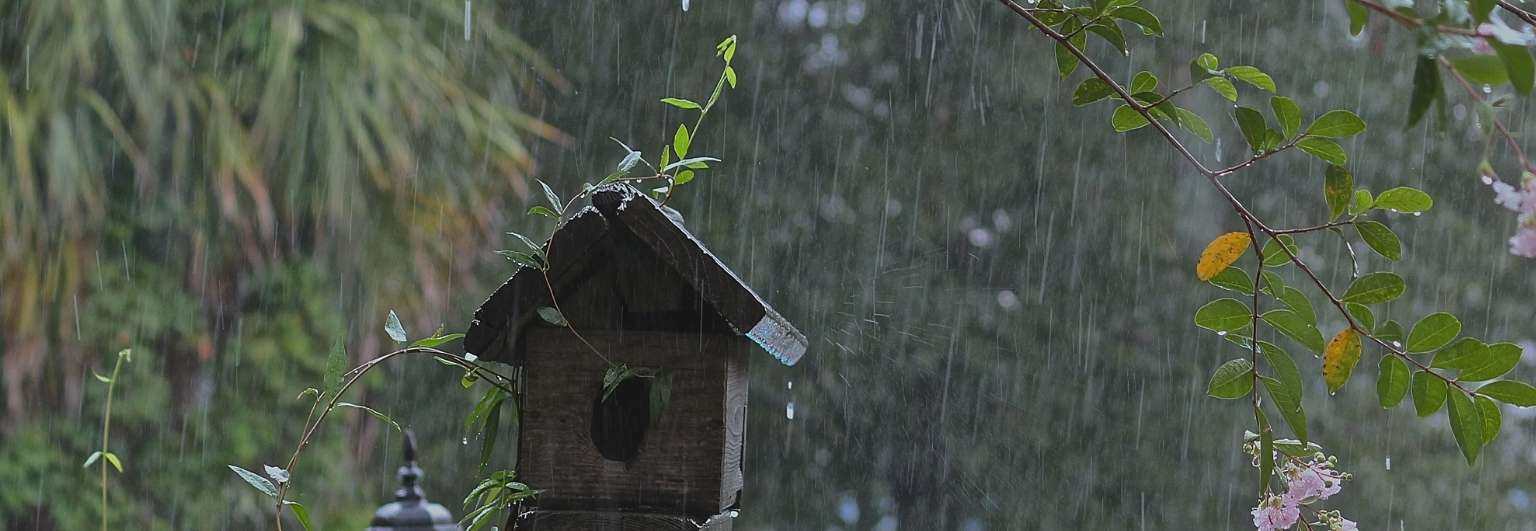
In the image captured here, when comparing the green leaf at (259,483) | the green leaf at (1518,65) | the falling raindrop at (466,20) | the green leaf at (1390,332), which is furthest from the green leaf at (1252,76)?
the falling raindrop at (466,20)

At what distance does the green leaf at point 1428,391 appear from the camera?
0.49 m

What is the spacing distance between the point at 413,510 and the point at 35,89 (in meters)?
1.43

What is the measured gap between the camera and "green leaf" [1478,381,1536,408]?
0.49m

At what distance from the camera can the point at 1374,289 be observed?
1.71 ft

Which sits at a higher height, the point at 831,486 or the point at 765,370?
the point at 765,370

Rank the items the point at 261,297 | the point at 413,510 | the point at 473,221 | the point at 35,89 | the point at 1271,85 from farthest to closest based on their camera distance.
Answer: the point at 473,221 < the point at 261,297 < the point at 35,89 < the point at 413,510 < the point at 1271,85

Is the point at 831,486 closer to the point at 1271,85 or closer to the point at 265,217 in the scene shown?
the point at 265,217

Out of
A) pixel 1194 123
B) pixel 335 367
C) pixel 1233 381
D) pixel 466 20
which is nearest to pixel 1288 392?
pixel 1233 381

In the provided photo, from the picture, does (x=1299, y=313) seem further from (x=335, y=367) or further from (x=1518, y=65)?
(x=335, y=367)

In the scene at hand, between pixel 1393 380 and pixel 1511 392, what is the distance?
0.04 m

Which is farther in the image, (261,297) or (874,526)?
(874,526)

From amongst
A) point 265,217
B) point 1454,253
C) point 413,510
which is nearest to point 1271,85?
point 413,510

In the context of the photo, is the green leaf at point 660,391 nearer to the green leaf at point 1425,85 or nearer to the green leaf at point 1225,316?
the green leaf at point 1225,316

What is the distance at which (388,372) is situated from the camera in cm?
260
